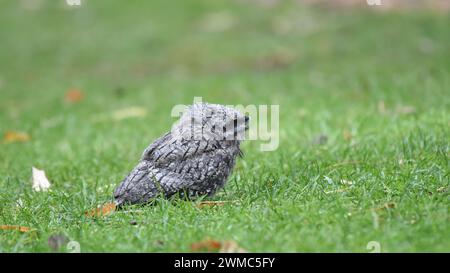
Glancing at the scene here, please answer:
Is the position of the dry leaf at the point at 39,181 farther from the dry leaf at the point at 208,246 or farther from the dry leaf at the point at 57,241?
the dry leaf at the point at 208,246

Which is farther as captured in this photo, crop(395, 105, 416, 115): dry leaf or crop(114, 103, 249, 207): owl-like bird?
crop(395, 105, 416, 115): dry leaf

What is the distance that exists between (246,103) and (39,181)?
3.73 meters

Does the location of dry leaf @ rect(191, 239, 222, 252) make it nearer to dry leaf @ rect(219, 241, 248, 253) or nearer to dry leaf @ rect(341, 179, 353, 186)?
dry leaf @ rect(219, 241, 248, 253)

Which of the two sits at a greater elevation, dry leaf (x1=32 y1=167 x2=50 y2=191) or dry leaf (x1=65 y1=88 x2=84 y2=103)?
dry leaf (x1=65 y1=88 x2=84 y2=103)

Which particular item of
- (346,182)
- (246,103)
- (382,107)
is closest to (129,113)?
(246,103)

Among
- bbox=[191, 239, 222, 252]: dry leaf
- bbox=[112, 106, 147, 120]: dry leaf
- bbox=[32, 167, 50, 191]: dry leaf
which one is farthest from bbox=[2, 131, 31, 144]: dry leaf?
bbox=[191, 239, 222, 252]: dry leaf

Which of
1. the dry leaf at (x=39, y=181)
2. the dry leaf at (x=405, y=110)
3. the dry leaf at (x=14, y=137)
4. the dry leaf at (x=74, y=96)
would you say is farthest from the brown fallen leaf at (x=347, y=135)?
the dry leaf at (x=74, y=96)

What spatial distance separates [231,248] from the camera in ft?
12.8

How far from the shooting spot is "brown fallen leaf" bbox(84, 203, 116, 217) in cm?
Result: 460

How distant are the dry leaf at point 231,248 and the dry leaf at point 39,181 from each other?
218 centimetres

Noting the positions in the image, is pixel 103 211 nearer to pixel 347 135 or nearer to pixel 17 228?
pixel 17 228

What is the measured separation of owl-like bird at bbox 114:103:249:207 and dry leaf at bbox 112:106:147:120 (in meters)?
4.46

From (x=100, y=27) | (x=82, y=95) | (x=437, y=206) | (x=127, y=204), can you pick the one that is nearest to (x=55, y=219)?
(x=127, y=204)
